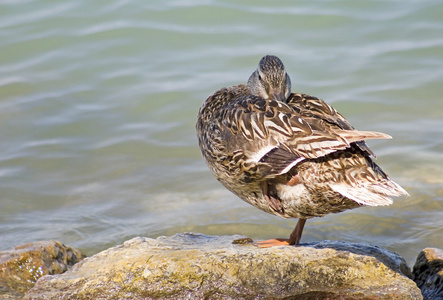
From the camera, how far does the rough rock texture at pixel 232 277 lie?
410cm

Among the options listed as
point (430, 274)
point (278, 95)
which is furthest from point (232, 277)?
point (278, 95)

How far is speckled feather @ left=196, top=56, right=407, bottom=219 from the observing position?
4.20m

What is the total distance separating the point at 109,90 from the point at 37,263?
16.8 ft

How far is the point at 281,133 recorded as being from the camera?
4.39m

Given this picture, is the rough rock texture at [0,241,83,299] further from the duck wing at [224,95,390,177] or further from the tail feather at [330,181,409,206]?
the tail feather at [330,181,409,206]

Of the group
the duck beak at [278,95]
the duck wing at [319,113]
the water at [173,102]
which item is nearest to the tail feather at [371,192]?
the duck wing at [319,113]

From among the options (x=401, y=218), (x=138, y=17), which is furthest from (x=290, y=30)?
(x=401, y=218)

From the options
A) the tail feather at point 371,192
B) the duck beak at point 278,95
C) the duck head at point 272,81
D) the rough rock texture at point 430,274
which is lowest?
the rough rock texture at point 430,274

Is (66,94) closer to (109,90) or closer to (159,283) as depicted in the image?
(109,90)

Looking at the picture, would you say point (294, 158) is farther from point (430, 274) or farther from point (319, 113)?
point (430, 274)

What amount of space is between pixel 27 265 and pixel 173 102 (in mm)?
4672

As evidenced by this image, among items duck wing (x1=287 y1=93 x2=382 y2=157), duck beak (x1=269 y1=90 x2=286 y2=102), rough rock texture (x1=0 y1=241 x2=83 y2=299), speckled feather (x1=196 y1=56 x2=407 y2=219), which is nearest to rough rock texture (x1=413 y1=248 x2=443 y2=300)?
speckled feather (x1=196 y1=56 x2=407 y2=219)

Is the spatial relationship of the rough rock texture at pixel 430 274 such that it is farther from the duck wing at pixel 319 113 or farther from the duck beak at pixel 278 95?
the duck beak at pixel 278 95

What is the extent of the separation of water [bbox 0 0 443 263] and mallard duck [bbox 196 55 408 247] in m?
1.82
